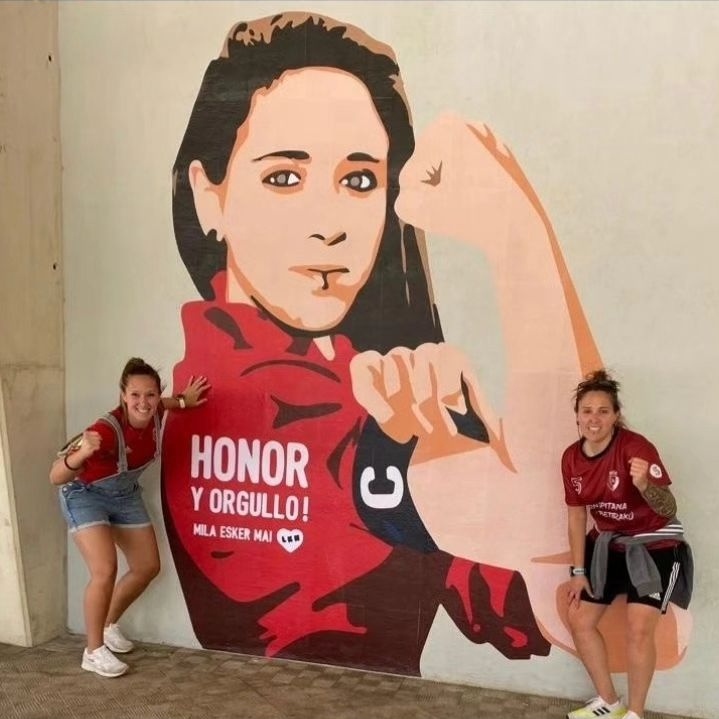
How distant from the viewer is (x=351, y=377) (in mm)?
3271

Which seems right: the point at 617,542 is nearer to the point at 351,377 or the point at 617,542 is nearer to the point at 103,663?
the point at 351,377

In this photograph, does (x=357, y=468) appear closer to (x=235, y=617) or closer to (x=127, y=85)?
(x=235, y=617)

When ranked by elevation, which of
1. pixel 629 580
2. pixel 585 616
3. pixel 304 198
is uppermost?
pixel 304 198

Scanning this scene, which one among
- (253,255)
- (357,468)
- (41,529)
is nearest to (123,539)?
(41,529)

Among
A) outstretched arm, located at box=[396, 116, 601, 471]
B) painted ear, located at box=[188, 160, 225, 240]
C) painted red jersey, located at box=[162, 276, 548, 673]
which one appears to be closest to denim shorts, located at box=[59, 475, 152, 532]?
painted red jersey, located at box=[162, 276, 548, 673]

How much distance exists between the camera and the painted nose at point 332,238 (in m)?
3.27

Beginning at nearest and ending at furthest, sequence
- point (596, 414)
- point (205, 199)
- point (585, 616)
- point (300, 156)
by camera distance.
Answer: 1. point (596, 414)
2. point (585, 616)
3. point (300, 156)
4. point (205, 199)

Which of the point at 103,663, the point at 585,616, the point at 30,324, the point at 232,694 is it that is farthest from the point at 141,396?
the point at 585,616

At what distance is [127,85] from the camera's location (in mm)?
3480

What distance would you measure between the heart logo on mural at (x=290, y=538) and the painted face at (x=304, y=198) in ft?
2.81

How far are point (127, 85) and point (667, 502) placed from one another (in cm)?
276

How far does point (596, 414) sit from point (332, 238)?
49.5 inches

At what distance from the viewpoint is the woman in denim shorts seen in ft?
10.4

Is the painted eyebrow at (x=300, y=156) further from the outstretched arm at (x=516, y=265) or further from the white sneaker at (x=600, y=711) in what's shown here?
the white sneaker at (x=600, y=711)
